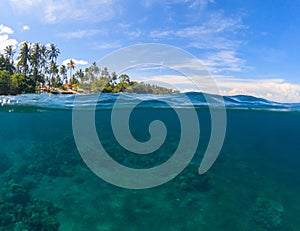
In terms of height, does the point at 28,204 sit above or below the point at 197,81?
below

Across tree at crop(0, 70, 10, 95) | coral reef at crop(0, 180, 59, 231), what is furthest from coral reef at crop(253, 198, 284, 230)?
tree at crop(0, 70, 10, 95)

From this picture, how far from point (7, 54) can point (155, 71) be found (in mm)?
56343

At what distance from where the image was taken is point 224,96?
731 inches

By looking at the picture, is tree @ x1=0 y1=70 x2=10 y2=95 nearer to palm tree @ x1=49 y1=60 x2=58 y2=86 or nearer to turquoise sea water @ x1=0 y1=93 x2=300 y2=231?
turquoise sea water @ x1=0 y1=93 x2=300 y2=231

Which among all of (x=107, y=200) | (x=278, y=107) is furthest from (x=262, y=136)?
(x=107, y=200)

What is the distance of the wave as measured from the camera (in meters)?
18.5

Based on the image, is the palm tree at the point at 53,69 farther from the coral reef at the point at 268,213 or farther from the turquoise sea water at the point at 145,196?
the coral reef at the point at 268,213

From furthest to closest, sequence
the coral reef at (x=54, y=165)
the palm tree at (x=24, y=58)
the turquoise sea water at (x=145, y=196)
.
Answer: the palm tree at (x=24, y=58) → the coral reef at (x=54, y=165) → the turquoise sea water at (x=145, y=196)

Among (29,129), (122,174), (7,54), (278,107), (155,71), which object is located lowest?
(29,129)

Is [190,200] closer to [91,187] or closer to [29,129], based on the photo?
[91,187]

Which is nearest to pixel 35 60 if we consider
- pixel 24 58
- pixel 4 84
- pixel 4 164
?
pixel 24 58

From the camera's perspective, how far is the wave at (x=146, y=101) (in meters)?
18.5

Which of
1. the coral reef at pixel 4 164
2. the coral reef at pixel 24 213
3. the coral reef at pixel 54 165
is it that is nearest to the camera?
the coral reef at pixel 24 213

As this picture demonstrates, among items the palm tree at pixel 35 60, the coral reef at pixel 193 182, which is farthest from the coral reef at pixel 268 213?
the palm tree at pixel 35 60
